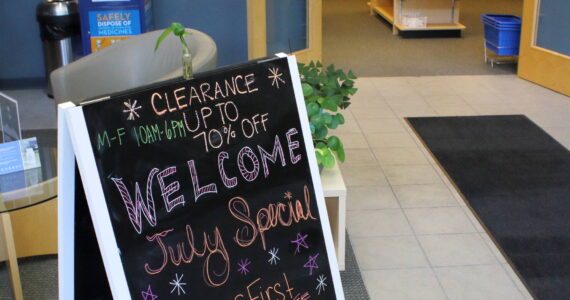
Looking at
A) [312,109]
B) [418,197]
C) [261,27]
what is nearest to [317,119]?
[312,109]

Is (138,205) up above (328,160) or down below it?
above

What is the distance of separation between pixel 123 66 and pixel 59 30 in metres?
1.74

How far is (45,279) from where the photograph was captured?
3.05m

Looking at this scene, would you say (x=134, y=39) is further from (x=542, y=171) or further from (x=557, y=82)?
(x=557, y=82)

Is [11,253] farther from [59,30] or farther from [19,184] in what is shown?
[59,30]

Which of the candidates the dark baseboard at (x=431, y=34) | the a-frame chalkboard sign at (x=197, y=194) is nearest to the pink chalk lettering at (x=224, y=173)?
the a-frame chalkboard sign at (x=197, y=194)

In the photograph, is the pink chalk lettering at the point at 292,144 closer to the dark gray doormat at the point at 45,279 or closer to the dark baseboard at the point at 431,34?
the dark gray doormat at the point at 45,279

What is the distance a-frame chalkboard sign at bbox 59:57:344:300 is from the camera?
5.39ft

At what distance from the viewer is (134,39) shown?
412cm

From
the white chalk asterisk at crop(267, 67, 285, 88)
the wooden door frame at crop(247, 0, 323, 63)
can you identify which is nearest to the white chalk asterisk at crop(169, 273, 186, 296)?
the white chalk asterisk at crop(267, 67, 285, 88)

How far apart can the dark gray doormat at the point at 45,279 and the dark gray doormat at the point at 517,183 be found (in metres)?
0.71

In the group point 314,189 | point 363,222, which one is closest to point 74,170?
point 314,189

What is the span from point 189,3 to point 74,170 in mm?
4389

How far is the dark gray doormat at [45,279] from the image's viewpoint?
2.93m
